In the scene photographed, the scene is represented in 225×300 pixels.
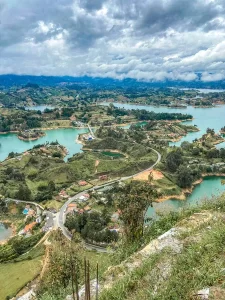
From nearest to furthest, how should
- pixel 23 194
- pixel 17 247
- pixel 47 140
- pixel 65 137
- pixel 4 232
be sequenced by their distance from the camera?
1. pixel 17 247
2. pixel 4 232
3. pixel 23 194
4. pixel 47 140
5. pixel 65 137

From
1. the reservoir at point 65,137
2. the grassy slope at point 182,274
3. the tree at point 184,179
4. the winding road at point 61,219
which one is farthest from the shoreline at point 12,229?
the reservoir at point 65,137

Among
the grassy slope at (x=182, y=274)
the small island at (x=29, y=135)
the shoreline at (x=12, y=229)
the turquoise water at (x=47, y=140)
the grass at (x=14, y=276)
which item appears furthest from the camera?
the small island at (x=29, y=135)

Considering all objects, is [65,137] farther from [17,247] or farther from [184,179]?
[17,247]

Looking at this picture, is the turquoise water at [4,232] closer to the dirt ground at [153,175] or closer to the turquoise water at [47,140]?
the dirt ground at [153,175]

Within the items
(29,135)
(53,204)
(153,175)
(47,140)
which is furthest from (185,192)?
(29,135)

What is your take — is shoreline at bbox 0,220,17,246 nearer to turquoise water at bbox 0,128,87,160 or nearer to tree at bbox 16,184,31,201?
tree at bbox 16,184,31,201

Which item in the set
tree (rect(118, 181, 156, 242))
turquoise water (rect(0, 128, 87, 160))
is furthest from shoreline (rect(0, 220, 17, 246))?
turquoise water (rect(0, 128, 87, 160))
